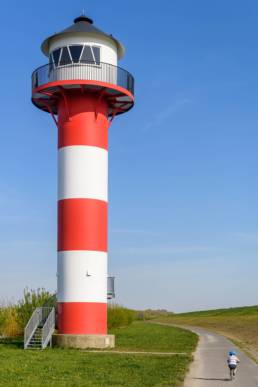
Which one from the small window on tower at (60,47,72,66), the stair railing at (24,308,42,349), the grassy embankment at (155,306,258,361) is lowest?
the grassy embankment at (155,306,258,361)

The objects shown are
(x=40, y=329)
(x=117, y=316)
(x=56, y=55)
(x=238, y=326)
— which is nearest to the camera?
(x=40, y=329)

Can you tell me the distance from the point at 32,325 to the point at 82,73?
1209 centimetres

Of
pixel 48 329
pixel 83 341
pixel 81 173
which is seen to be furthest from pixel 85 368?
pixel 81 173

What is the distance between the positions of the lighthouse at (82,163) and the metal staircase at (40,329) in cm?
48

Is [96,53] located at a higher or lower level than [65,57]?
higher

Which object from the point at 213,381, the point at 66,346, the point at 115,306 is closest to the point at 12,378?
the point at 213,381

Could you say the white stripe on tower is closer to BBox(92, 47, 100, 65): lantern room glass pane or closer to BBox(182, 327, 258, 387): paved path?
BBox(92, 47, 100, 65): lantern room glass pane

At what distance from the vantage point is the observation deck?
99.3 ft

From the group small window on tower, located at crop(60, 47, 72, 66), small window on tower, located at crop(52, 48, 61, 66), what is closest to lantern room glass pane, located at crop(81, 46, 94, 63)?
small window on tower, located at crop(60, 47, 72, 66)

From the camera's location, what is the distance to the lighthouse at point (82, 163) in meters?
29.5

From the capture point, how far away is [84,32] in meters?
30.7

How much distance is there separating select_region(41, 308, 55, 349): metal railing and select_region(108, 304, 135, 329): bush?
1929cm

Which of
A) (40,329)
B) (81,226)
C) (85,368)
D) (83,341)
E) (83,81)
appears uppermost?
(83,81)

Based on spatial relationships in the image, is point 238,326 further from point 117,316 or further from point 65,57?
point 65,57
